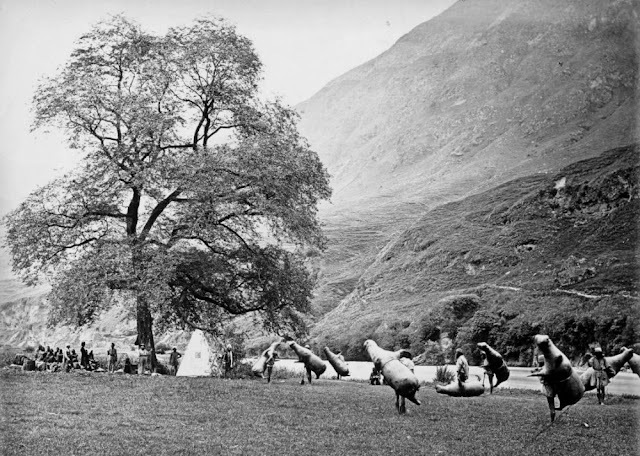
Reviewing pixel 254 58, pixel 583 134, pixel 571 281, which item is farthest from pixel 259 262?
pixel 583 134

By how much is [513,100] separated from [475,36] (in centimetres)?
4458

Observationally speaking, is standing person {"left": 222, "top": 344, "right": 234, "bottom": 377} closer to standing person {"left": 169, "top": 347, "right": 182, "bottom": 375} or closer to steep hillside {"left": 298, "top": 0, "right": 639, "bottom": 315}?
standing person {"left": 169, "top": 347, "right": 182, "bottom": 375}

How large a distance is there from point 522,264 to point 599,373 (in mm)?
42296

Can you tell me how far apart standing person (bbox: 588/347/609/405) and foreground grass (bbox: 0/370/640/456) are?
0.65 meters

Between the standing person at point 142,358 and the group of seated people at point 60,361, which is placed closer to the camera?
the standing person at point 142,358

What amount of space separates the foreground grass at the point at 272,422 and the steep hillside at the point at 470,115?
54.3 metres

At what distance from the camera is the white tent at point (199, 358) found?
131 ft

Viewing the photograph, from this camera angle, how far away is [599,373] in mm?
26750

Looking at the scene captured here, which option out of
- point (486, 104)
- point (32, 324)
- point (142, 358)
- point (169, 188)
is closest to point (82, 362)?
point (142, 358)

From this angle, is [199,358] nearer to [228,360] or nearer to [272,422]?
[228,360]

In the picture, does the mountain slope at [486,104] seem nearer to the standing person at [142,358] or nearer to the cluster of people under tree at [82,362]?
the cluster of people under tree at [82,362]

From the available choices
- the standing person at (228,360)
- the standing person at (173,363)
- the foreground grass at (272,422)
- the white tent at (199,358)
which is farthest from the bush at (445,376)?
the standing person at (173,363)

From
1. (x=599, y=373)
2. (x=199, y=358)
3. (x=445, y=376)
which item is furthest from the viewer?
(x=199, y=358)

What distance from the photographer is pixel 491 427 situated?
22.5 meters
